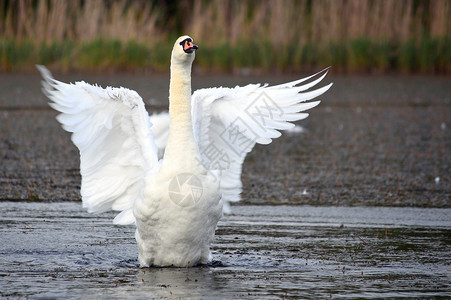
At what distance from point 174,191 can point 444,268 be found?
7.02 ft

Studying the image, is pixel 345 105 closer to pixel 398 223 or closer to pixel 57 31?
pixel 57 31

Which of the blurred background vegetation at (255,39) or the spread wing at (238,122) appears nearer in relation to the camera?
the spread wing at (238,122)

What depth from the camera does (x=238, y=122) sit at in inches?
296

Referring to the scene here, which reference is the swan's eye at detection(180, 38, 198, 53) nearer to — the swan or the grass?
the swan

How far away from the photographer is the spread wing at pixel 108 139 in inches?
279

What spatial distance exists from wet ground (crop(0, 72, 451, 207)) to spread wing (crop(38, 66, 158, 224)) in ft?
6.62

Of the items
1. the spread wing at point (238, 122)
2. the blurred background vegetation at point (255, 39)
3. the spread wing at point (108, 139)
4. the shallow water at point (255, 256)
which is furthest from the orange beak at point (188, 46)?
the blurred background vegetation at point (255, 39)

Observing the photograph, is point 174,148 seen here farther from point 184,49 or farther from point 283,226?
point 283,226

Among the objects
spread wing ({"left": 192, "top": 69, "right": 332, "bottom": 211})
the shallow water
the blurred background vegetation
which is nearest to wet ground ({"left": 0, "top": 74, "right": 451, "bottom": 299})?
the shallow water

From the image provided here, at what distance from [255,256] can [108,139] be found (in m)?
1.57

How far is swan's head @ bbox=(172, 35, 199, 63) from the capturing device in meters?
6.76

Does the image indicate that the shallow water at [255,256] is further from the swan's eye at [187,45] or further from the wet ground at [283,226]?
the swan's eye at [187,45]

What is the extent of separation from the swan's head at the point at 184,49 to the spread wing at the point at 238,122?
597 millimetres

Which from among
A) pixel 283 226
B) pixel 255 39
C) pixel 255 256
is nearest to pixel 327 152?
pixel 283 226
